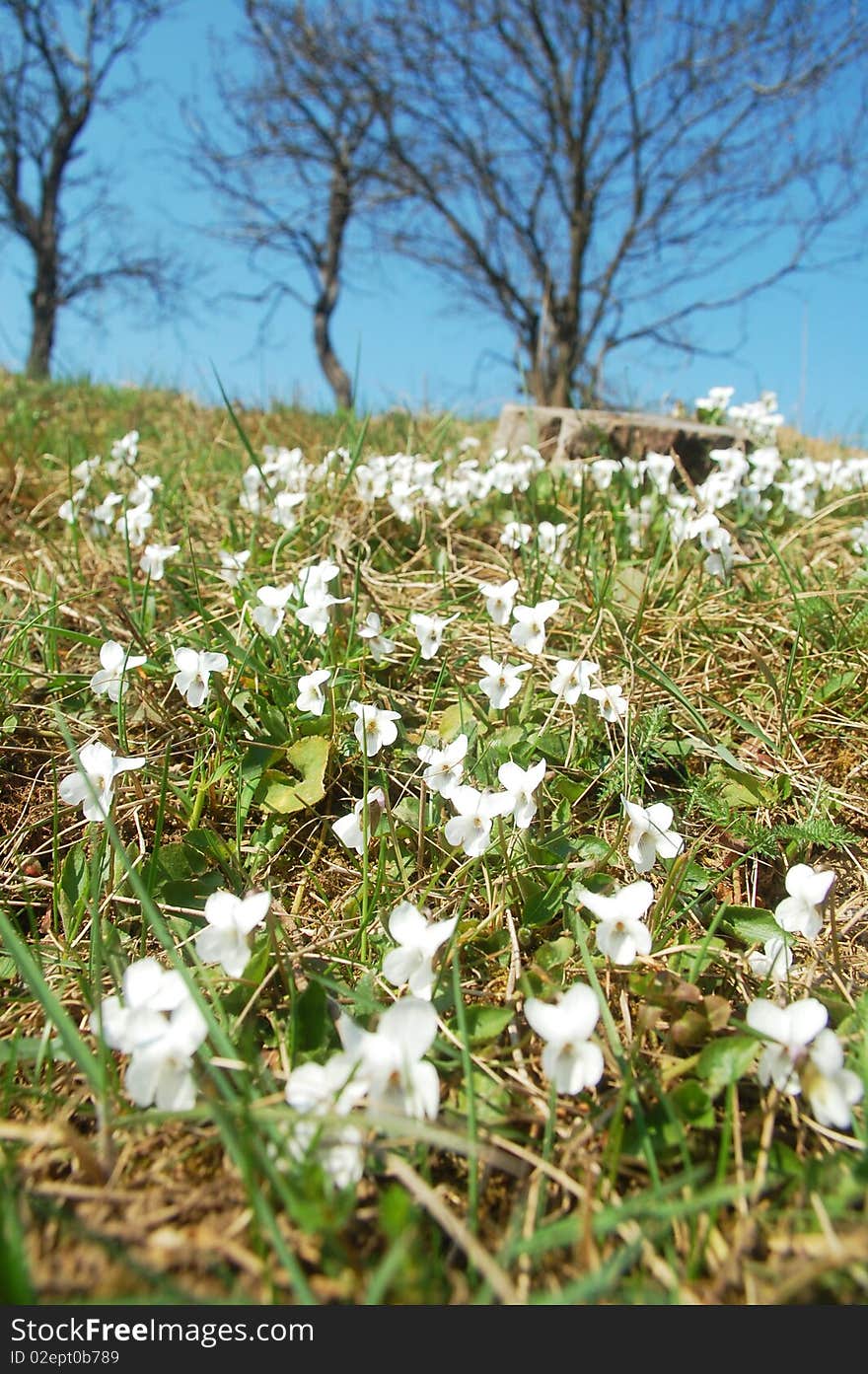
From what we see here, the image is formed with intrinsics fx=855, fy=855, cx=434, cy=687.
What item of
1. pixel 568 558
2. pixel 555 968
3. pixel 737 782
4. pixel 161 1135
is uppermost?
pixel 568 558

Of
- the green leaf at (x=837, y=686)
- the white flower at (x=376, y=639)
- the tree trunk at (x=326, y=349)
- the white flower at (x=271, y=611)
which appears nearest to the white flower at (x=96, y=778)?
the white flower at (x=271, y=611)

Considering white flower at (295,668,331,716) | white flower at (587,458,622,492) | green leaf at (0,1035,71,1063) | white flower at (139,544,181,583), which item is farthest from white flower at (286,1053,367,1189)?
Result: white flower at (587,458,622,492)


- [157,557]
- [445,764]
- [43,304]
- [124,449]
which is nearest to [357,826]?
[445,764]

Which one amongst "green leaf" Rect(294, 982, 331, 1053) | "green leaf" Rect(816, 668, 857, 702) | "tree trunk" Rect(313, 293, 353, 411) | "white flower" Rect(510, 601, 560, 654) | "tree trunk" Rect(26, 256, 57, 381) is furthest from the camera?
"tree trunk" Rect(26, 256, 57, 381)

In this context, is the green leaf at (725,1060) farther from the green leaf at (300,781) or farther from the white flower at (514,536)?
the white flower at (514,536)

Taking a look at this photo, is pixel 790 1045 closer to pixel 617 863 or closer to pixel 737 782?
pixel 617 863

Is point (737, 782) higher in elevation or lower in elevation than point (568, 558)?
lower

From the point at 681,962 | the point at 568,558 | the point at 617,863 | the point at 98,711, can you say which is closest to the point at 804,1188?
the point at 681,962

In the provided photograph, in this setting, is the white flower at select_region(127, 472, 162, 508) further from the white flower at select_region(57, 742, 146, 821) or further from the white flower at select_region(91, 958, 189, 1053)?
the white flower at select_region(91, 958, 189, 1053)
